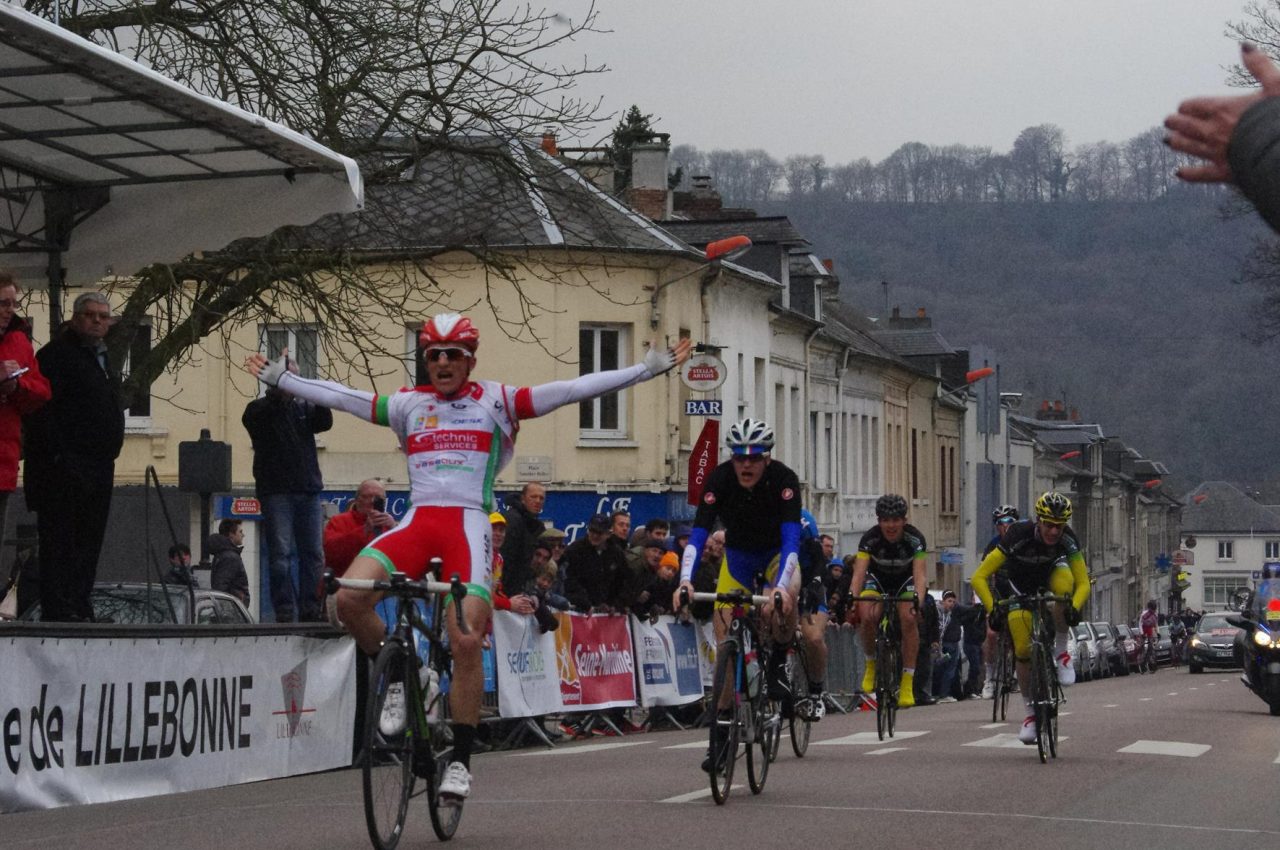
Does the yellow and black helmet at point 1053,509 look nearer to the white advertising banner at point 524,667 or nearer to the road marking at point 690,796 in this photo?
the road marking at point 690,796

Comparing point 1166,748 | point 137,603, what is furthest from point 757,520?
point 1166,748

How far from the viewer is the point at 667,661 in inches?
881

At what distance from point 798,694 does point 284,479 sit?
444cm

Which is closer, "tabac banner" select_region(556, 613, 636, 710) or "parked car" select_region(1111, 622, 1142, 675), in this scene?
"tabac banner" select_region(556, 613, 636, 710)

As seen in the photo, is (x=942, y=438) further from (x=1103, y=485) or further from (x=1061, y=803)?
(x=1061, y=803)

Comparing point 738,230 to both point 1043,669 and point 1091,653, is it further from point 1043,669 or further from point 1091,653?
point 1043,669

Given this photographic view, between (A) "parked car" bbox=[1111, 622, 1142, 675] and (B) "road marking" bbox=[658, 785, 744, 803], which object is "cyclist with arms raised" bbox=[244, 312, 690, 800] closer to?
(B) "road marking" bbox=[658, 785, 744, 803]

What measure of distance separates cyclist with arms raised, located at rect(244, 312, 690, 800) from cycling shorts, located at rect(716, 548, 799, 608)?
305cm

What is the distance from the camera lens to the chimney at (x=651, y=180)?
50219 millimetres

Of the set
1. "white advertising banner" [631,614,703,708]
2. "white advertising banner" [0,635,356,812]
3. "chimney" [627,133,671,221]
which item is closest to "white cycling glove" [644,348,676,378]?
"white advertising banner" [0,635,356,812]

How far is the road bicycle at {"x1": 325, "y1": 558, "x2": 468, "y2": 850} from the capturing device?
8.50 metres

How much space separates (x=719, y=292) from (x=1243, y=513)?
148 m

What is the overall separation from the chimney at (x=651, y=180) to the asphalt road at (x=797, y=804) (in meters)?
33.9

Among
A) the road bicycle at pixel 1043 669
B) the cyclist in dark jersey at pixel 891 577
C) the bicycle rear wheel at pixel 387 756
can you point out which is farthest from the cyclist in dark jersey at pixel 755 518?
the cyclist in dark jersey at pixel 891 577
